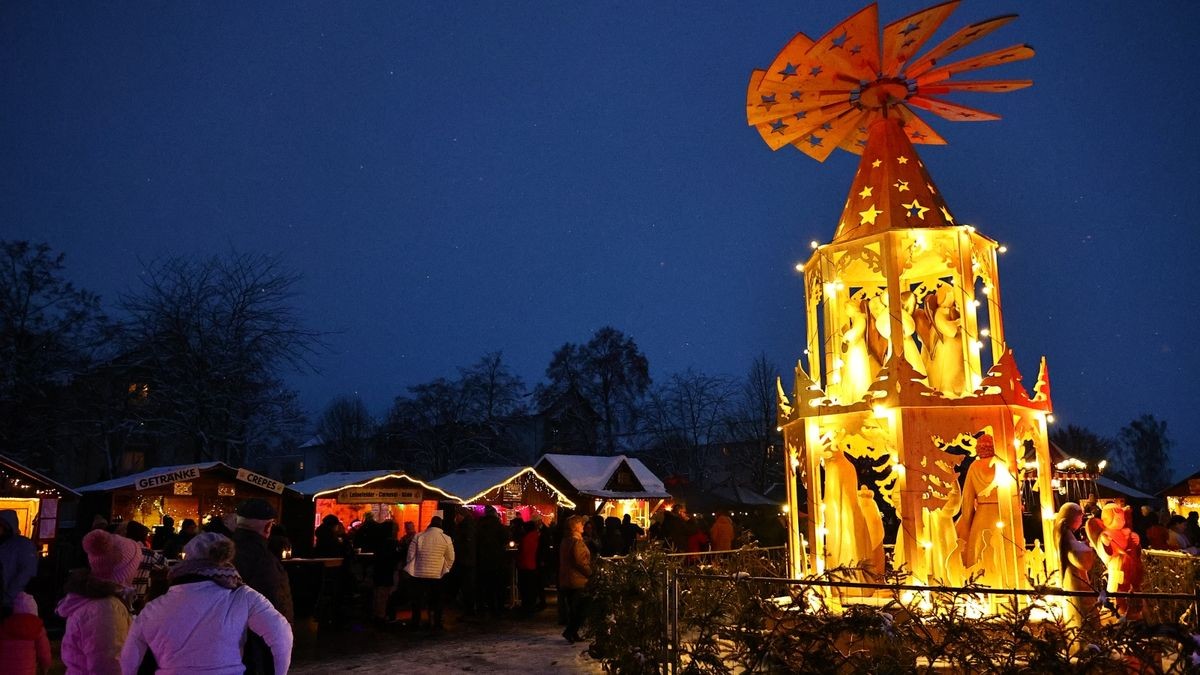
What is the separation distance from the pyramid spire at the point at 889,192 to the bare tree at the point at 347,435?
3920cm

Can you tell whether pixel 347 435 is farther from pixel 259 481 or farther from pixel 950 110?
pixel 950 110

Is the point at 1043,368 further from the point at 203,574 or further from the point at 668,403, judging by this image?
the point at 668,403

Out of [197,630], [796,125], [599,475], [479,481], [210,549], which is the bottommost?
[197,630]

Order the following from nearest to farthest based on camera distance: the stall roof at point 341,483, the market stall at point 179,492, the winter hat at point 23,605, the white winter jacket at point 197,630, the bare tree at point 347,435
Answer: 1. the white winter jacket at point 197,630
2. the winter hat at point 23,605
3. the market stall at point 179,492
4. the stall roof at point 341,483
5. the bare tree at point 347,435

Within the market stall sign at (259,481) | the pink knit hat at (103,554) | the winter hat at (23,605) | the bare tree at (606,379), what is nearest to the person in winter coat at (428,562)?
the pink knit hat at (103,554)

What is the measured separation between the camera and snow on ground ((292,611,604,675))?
8.80m

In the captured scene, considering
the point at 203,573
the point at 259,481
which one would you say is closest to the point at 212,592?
the point at 203,573

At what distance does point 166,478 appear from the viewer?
55.7ft

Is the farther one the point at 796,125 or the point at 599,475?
the point at 599,475

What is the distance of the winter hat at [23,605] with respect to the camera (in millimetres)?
4863

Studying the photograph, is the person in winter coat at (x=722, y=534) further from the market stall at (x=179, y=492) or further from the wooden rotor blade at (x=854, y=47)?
the market stall at (x=179, y=492)

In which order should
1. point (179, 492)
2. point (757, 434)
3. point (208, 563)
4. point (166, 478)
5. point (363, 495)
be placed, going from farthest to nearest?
1. point (757, 434)
2. point (363, 495)
3. point (179, 492)
4. point (166, 478)
5. point (208, 563)

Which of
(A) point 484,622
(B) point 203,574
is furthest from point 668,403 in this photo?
(B) point 203,574

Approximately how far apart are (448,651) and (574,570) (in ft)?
5.95
